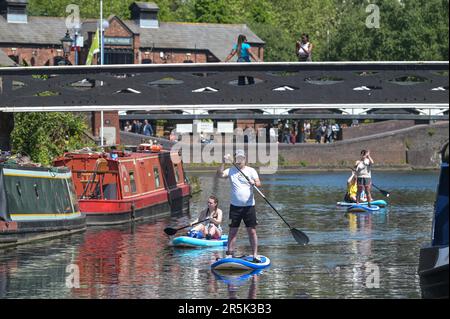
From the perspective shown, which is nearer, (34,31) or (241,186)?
(241,186)

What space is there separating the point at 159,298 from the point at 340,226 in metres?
14.4

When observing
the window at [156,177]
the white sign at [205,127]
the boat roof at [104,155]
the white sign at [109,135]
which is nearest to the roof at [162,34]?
the white sign at [205,127]

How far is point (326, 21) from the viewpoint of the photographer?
11969 cm

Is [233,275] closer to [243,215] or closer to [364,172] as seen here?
[243,215]

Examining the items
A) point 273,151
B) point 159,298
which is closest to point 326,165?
point 273,151

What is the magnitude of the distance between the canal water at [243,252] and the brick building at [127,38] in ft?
156

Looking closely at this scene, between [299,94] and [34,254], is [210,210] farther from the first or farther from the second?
[299,94]

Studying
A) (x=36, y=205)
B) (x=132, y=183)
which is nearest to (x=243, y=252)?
(x=36, y=205)

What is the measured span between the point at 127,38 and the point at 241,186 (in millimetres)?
66235

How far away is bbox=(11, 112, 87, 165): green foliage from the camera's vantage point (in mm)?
41875

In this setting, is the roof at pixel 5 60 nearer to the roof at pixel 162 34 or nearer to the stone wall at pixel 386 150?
the roof at pixel 162 34

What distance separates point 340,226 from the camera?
33844 mm

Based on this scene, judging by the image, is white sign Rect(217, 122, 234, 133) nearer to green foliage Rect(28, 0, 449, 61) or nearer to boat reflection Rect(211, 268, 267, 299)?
green foliage Rect(28, 0, 449, 61)

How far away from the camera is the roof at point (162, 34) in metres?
85.6
